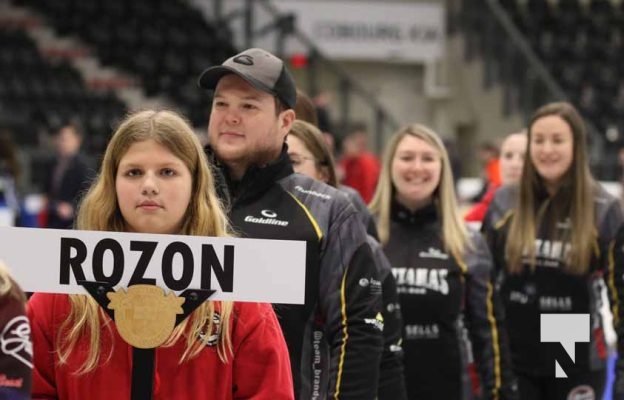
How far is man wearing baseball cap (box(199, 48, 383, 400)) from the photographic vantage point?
132 inches

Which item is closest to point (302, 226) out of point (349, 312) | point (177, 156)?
point (349, 312)

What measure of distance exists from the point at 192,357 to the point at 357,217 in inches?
34.8

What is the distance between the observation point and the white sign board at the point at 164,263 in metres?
2.64

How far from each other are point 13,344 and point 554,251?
10.7ft

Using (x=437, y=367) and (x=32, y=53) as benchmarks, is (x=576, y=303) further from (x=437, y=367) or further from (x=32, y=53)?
(x=32, y=53)

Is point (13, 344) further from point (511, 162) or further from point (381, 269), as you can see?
point (511, 162)

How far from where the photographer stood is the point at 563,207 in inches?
208

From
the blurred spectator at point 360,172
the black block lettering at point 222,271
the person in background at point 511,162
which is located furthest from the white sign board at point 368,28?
the black block lettering at point 222,271

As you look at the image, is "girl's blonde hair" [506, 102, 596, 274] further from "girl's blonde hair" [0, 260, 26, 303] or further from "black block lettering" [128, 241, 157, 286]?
"girl's blonde hair" [0, 260, 26, 303]

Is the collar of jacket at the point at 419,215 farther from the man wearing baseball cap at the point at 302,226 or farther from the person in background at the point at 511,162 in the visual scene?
the man wearing baseball cap at the point at 302,226

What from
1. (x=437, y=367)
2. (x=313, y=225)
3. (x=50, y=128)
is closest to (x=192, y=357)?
(x=313, y=225)

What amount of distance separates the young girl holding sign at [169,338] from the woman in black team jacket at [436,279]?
2.05m

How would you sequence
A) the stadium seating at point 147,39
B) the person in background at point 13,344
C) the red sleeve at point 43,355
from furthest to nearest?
the stadium seating at point 147,39
the red sleeve at point 43,355
the person in background at point 13,344

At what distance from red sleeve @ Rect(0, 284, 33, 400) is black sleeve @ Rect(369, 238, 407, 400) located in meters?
1.92
